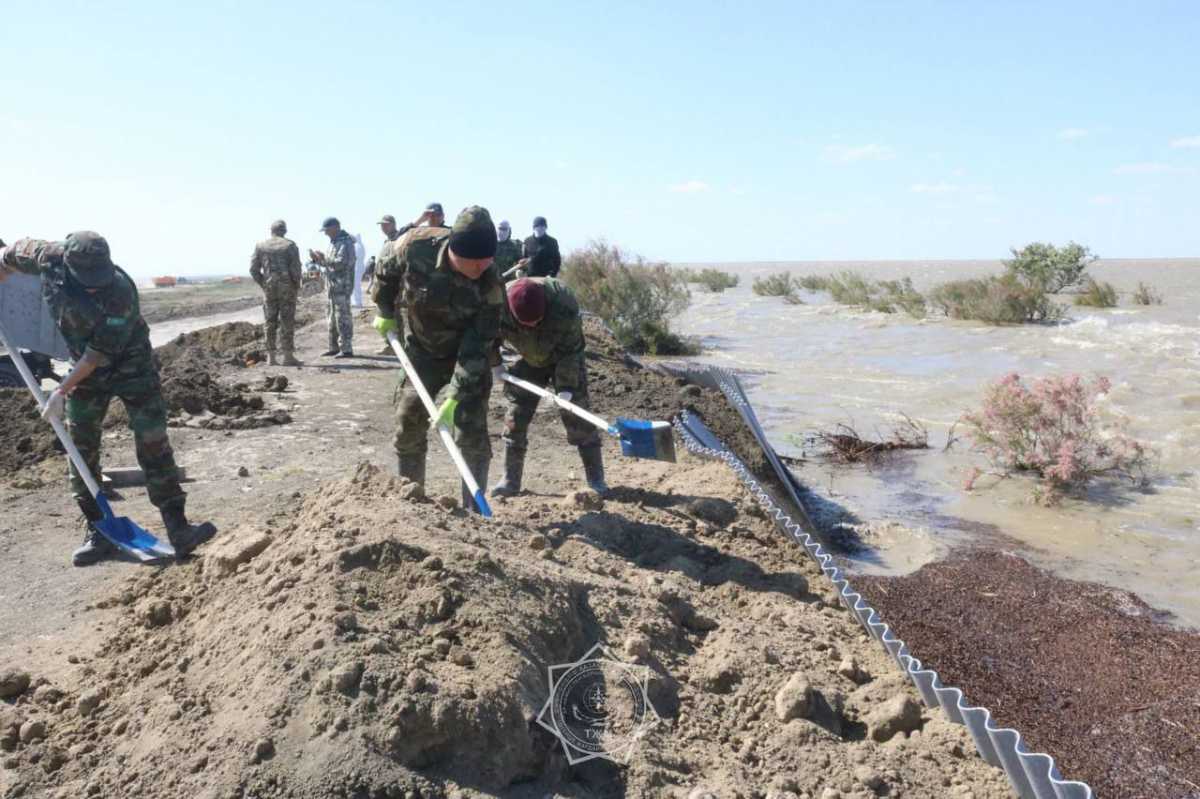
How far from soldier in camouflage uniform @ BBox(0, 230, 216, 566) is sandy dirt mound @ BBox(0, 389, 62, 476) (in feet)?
7.94

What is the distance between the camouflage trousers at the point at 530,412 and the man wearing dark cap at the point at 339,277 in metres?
5.81

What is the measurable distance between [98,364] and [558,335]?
2.33m

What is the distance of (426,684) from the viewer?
7.95ft

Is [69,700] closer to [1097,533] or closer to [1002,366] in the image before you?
[1097,533]

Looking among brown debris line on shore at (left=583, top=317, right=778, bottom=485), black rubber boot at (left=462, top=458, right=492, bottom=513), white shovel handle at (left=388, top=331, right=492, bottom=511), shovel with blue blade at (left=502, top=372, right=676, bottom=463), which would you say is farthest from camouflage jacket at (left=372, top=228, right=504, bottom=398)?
brown debris line on shore at (left=583, top=317, right=778, bottom=485)

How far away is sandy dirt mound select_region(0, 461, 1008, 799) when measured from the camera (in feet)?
7.68

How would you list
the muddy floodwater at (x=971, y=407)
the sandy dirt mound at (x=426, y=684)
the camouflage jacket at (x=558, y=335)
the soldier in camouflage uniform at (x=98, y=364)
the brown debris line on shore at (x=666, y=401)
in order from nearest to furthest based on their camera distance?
the sandy dirt mound at (x=426, y=684), the soldier in camouflage uniform at (x=98, y=364), the camouflage jacket at (x=558, y=335), the muddy floodwater at (x=971, y=407), the brown debris line on shore at (x=666, y=401)

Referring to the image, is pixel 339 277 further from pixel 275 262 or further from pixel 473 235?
pixel 473 235

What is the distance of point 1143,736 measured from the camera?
12.7 ft

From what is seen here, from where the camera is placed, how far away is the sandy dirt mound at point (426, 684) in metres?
2.34

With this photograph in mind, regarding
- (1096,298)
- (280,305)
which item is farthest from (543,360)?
(1096,298)

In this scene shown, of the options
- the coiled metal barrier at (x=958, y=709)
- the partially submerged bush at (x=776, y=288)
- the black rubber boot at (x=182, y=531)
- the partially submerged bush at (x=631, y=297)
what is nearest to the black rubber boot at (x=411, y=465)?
the black rubber boot at (x=182, y=531)

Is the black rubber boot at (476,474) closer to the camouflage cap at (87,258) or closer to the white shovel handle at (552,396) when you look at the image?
the white shovel handle at (552,396)

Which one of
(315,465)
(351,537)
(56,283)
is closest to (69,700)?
(351,537)
